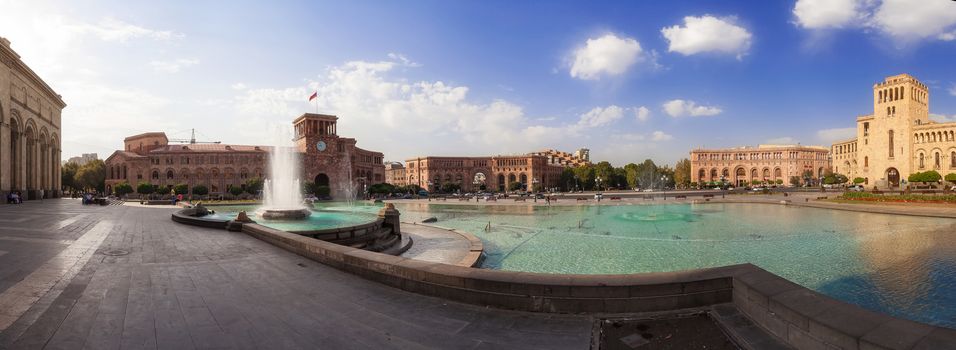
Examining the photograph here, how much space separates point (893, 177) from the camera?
70.7 meters

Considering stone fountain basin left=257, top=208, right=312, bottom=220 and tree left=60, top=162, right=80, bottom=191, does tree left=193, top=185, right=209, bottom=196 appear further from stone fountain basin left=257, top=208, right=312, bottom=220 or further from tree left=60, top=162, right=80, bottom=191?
stone fountain basin left=257, top=208, right=312, bottom=220

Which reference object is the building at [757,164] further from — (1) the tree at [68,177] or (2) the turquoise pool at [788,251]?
(1) the tree at [68,177]

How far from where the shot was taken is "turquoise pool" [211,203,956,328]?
9.73 m

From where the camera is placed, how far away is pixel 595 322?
187 inches

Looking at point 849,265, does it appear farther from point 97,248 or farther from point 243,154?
point 243,154

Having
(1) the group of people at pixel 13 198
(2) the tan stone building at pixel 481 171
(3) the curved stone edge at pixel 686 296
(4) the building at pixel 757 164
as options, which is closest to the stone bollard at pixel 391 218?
(3) the curved stone edge at pixel 686 296

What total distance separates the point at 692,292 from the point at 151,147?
309 feet

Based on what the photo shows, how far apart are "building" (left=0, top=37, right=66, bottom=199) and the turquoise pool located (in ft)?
107

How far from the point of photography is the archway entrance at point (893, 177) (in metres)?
69.5

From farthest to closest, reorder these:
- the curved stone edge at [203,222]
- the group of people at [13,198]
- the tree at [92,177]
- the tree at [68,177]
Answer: the tree at [68,177] < the tree at [92,177] < the group of people at [13,198] < the curved stone edge at [203,222]

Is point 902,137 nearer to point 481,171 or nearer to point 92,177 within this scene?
point 481,171

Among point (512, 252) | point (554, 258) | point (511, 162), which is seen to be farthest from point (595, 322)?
point (511, 162)

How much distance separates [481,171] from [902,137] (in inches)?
3248

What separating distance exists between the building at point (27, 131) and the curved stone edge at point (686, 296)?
3769 centimetres
